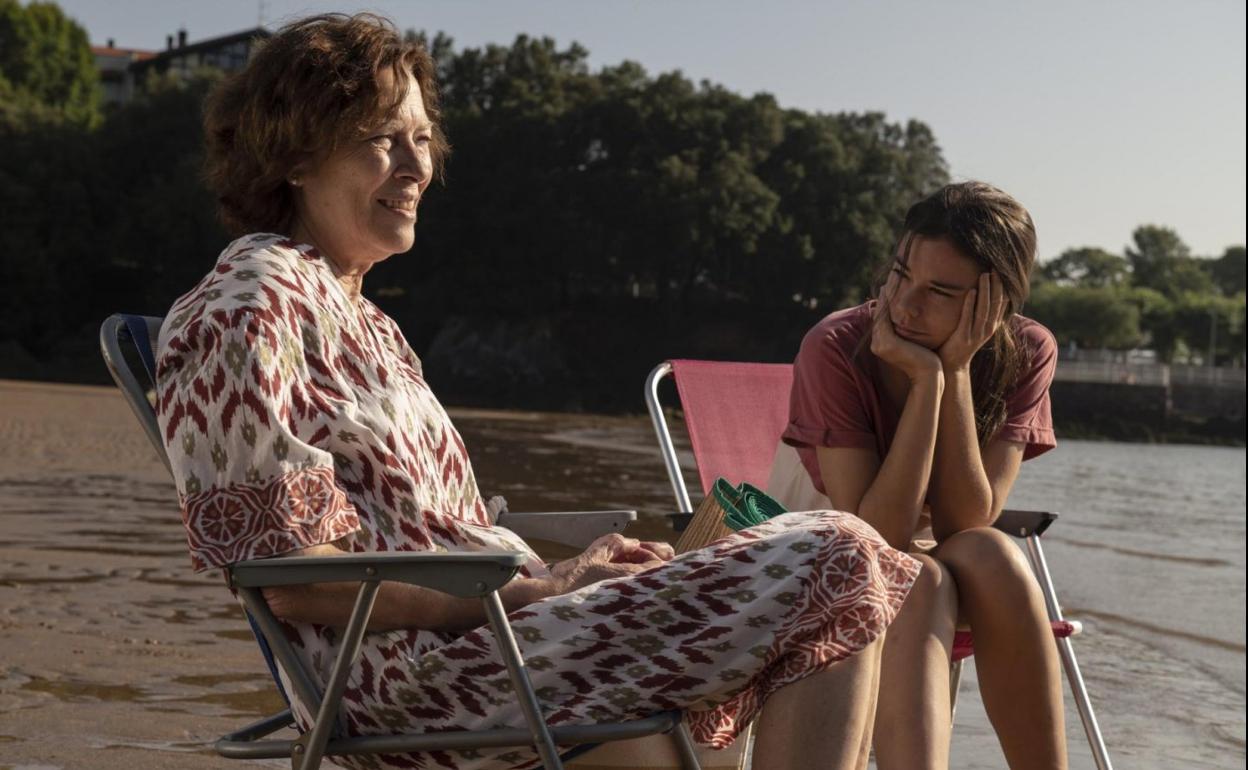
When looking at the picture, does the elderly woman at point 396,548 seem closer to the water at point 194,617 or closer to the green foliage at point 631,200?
the water at point 194,617

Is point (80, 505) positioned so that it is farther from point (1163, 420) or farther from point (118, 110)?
point (1163, 420)

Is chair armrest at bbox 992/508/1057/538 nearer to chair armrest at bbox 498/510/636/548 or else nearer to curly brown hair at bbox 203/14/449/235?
chair armrest at bbox 498/510/636/548

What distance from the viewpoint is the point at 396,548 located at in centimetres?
218

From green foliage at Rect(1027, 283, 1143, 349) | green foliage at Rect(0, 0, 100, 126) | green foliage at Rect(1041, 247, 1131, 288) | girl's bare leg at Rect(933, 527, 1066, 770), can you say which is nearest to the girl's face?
girl's bare leg at Rect(933, 527, 1066, 770)

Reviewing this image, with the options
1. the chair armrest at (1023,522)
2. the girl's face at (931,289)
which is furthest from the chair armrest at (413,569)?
the chair armrest at (1023,522)

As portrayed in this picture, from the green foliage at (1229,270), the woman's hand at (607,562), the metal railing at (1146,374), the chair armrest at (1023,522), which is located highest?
the green foliage at (1229,270)

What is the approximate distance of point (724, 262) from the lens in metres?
56.8

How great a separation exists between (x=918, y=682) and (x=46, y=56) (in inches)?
3015

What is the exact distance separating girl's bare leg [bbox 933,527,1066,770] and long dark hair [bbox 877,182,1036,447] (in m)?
0.47

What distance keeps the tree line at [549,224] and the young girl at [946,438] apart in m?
44.6

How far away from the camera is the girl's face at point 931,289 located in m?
3.04

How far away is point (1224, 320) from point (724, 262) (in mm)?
44431

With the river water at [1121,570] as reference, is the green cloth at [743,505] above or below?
above

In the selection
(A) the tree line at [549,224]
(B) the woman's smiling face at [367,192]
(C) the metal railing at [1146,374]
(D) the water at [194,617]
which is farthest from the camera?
(C) the metal railing at [1146,374]
